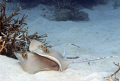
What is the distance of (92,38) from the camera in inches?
246

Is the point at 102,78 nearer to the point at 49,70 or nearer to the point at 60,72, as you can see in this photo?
the point at 60,72

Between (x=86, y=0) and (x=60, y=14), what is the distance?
6021 millimetres

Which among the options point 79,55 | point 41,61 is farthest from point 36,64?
point 79,55

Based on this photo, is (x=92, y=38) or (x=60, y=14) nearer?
(x=92, y=38)

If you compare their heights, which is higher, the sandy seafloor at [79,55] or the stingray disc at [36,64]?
the stingray disc at [36,64]

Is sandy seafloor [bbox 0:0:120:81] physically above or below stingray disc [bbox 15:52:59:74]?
below

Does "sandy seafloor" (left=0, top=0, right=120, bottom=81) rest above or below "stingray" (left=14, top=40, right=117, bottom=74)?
below

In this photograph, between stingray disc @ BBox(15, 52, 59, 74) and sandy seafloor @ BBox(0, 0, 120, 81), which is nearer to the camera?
sandy seafloor @ BBox(0, 0, 120, 81)

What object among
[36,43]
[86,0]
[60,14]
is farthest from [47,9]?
[36,43]

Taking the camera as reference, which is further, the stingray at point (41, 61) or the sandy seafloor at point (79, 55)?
the stingray at point (41, 61)

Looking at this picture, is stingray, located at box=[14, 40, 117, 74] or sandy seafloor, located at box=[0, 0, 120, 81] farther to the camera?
stingray, located at box=[14, 40, 117, 74]

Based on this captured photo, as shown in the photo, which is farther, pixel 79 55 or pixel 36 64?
pixel 79 55

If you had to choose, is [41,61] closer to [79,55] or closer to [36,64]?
[36,64]

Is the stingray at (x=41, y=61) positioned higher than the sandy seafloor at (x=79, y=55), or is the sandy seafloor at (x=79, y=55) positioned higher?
the stingray at (x=41, y=61)
